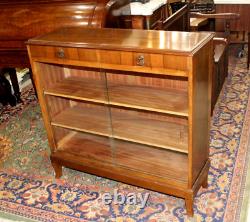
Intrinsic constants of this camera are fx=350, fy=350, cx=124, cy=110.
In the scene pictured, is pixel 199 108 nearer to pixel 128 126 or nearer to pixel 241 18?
pixel 128 126

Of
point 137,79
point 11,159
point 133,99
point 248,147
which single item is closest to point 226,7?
point 248,147

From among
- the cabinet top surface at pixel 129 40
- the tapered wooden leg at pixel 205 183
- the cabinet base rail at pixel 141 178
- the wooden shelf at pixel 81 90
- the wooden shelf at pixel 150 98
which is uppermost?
the cabinet top surface at pixel 129 40

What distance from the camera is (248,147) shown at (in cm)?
280

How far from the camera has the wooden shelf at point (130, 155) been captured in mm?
2215

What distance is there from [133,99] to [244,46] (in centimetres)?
335

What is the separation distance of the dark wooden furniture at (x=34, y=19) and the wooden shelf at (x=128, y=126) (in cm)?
60

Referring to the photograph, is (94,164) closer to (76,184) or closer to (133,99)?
(76,184)

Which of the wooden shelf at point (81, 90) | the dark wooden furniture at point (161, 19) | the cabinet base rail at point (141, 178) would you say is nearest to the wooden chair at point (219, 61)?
the dark wooden furniture at point (161, 19)

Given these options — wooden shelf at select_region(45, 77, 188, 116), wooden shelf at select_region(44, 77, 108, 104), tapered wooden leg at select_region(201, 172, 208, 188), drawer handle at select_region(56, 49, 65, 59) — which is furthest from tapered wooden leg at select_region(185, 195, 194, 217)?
drawer handle at select_region(56, 49, 65, 59)

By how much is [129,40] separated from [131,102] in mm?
374

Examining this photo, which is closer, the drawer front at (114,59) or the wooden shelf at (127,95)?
the drawer front at (114,59)

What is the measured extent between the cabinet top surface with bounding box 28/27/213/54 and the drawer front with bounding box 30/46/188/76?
0.10ft

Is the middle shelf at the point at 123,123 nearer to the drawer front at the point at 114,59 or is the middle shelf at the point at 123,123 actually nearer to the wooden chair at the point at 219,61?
the drawer front at the point at 114,59

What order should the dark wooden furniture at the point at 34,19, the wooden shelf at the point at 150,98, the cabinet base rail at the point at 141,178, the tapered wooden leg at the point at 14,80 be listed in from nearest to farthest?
1. the wooden shelf at the point at 150,98
2. the cabinet base rail at the point at 141,178
3. the dark wooden furniture at the point at 34,19
4. the tapered wooden leg at the point at 14,80
